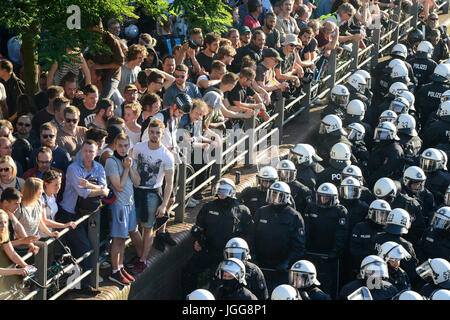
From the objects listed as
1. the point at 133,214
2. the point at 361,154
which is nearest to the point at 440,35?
the point at 361,154

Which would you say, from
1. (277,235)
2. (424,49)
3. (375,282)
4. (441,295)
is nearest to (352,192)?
(277,235)

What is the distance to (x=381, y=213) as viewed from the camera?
1388 centimetres

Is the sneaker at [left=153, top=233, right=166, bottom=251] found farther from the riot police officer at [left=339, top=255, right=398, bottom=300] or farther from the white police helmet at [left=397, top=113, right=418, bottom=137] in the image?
the white police helmet at [left=397, top=113, right=418, bottom=137]

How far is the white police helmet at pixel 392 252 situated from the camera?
12867 mm

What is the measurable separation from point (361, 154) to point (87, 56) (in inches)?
230

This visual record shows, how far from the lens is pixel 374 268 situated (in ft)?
40.5

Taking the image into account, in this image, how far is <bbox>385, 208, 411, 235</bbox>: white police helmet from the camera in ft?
44.8

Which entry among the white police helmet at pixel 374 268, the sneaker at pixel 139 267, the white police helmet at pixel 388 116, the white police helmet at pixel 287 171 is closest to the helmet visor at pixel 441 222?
the white police helmet at pixel 374 268

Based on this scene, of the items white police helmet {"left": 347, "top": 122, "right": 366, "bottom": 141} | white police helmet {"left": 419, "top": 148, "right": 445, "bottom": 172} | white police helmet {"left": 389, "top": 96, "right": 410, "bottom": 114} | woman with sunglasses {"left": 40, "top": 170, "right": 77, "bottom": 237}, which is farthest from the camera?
white police helmet {"left": 389, "top": 96, "right": 410, "bottom": 114}

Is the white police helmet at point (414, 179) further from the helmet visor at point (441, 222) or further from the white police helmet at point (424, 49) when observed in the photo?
the white police helmet at point (424, 49)

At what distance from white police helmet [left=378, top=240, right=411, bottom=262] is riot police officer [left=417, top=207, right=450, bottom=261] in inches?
45.1

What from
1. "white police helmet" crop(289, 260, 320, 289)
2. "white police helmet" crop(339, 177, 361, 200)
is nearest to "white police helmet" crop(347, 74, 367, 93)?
"white police helmet" crop(339, 177, 361, 200)

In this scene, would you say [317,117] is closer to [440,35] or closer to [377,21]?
[377,21]

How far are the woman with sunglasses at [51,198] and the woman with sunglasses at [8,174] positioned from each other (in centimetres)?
31
